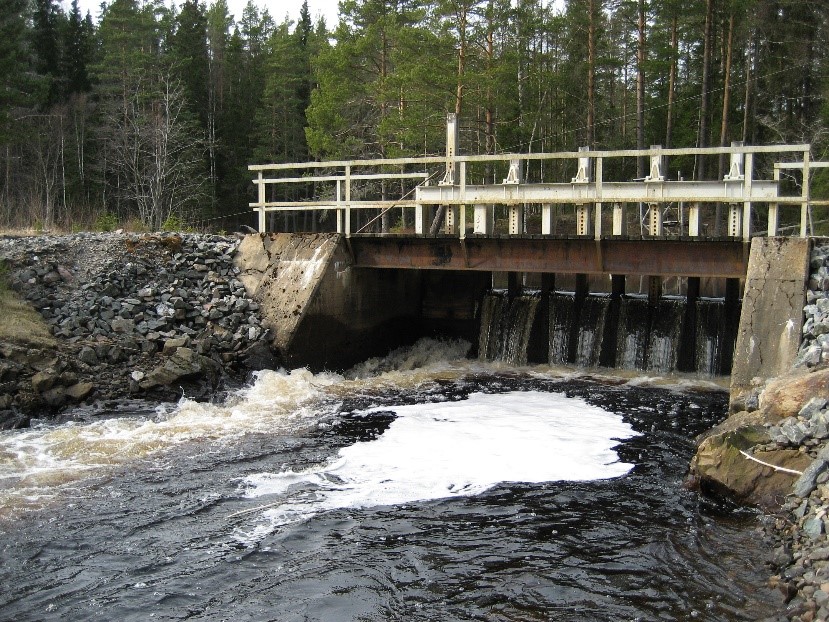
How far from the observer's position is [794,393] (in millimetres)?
8820

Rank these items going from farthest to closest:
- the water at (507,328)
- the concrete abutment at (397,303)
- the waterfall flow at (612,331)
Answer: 1. the water at (507,328)
2. the waterfall flow at (612,331)
3. the concrete abutment at (397,303)

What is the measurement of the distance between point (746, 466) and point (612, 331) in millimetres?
9081

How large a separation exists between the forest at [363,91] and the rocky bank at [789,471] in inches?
618

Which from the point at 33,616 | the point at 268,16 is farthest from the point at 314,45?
the point at 33,616

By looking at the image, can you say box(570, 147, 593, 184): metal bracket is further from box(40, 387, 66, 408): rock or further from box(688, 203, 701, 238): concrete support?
box(40, 387, 66, 408): rock

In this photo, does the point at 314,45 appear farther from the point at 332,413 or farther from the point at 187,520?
the point at 187,520

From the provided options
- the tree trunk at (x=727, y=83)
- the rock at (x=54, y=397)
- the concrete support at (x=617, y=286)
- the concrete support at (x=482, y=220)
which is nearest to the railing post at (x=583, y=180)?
the concrete support at (x=482, y=220)

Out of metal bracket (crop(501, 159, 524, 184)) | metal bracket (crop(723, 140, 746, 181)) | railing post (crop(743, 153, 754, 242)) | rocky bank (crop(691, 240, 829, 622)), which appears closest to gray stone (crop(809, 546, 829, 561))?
rocky bank (crop(691, 240, 829, 622))

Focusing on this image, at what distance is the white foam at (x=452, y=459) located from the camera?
8.82 metres

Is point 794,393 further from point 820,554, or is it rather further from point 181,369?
point 181,369

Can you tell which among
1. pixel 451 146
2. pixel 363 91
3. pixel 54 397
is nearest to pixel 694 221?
pixel 451 146

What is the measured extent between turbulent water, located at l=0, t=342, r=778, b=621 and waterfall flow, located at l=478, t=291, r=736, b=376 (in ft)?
10.3

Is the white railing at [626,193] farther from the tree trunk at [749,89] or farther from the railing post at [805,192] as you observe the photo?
the tree trunk at [749,89]

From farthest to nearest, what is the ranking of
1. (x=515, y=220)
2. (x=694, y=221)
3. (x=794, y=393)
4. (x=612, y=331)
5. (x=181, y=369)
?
(x=612, y=331), (x=515, y=220), (x=694, y=221), (x=181, y=369), (x=794, y=393)
